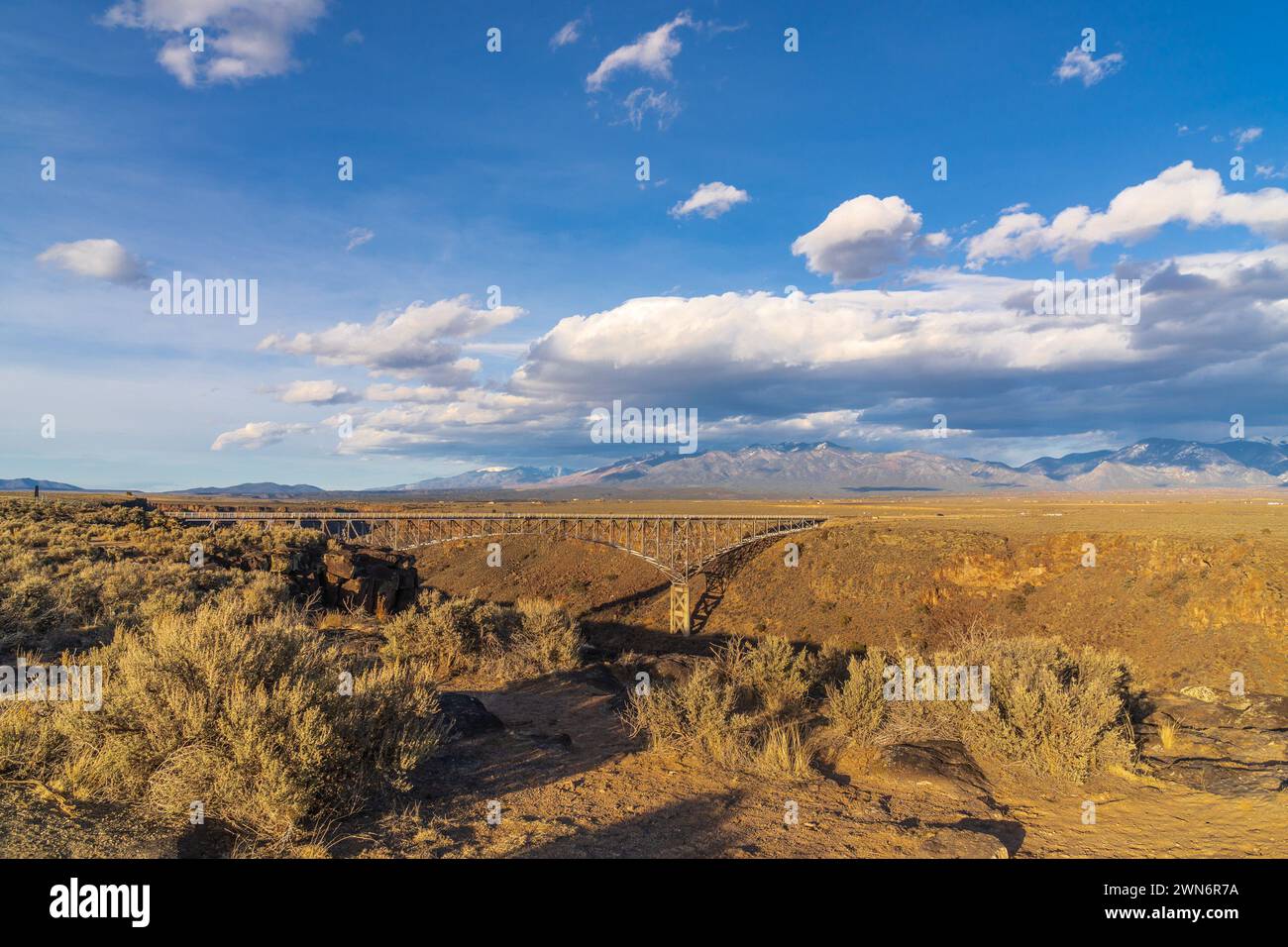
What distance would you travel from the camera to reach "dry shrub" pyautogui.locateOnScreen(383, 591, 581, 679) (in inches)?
500

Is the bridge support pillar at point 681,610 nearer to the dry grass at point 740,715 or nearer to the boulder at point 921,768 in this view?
the dry grass at point 740,715

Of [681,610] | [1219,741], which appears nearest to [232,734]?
[1219,741]

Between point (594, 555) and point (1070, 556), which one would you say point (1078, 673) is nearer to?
point (1070, 556)

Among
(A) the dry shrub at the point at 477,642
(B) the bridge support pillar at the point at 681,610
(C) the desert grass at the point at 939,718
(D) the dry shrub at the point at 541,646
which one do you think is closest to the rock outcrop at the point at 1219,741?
(C) the desert grass at the point at 939,718

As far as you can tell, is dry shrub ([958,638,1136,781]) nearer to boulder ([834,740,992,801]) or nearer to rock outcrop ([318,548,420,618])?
boulder ([834,740,992,801])

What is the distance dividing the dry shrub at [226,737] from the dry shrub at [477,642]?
20.5ft

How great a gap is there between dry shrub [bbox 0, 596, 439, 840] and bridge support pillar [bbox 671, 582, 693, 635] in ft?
163

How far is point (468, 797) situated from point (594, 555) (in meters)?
69.7

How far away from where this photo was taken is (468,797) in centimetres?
635

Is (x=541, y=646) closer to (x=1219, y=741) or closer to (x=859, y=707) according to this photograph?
(x=859, y=707)

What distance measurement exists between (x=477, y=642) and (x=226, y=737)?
8.67 meters

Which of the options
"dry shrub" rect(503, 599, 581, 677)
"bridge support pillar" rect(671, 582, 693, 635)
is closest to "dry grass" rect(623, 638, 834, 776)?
"dry shrub" rect(503, 599, 581, 677)

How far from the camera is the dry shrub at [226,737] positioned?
5180 mm
